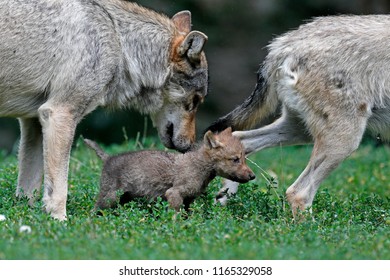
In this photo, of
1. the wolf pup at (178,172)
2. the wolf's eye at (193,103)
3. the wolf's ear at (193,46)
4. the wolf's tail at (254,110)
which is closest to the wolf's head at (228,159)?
the wolf pup at (178,172)

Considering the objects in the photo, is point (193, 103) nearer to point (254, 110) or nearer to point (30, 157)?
point (254, 110)

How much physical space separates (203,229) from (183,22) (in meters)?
2.70

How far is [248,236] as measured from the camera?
661cm

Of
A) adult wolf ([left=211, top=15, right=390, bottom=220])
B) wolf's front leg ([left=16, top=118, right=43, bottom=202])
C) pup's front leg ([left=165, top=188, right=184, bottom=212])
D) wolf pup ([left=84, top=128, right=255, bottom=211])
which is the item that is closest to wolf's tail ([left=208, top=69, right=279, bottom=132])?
adult wolf ([left=211, top=15, right=390, bottom=220])

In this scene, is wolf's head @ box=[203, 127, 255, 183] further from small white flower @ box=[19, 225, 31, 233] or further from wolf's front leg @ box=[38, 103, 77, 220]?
small white flower @ box=[19, 225, 31, 233]

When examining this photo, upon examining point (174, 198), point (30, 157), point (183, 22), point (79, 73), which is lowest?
point (30, 157)

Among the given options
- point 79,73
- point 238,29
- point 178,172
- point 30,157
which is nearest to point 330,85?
point 178,172

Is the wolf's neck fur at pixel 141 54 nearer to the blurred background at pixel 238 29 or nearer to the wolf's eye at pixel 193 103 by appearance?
the wolf's eye at pixel 193 103

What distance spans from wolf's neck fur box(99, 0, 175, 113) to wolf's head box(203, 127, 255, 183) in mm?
884

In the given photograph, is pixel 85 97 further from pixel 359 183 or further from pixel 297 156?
pixel 297 156

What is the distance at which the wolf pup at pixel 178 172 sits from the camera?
25.0 feet

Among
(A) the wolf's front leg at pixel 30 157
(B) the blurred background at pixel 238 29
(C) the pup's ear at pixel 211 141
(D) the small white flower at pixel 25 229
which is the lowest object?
(B) the blurred background at pixel 238 29

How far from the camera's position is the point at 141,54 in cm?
812
